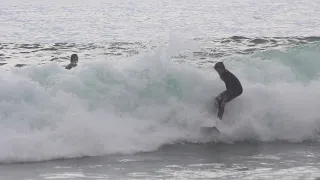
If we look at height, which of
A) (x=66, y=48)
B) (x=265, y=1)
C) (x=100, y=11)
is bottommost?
(x=66, y=48)

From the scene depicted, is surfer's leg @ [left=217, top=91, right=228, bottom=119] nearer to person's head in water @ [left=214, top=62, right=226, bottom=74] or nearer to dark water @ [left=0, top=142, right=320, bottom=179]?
person's head in water @ [left=214, top=62, right=226, bottom=74]

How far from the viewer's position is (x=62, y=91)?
14.4m

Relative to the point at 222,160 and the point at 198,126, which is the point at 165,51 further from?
the point at 222,160

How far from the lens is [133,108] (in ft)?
48.1

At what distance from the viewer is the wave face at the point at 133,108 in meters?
12.9

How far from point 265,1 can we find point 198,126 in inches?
1811

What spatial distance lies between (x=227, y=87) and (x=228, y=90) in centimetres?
8

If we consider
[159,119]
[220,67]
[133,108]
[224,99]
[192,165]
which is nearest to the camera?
[192,165]

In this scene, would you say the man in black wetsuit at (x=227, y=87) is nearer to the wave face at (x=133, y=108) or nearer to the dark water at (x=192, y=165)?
the wave face at (x=133, y=108)

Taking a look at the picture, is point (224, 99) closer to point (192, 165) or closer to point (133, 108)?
point (133, 108)

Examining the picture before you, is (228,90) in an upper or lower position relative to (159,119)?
upper

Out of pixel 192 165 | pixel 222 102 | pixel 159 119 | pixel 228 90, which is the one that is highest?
pixel 228 90

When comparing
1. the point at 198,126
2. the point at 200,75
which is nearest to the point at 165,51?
the point at 200,75

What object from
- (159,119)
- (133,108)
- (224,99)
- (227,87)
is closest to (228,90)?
(227,87)
